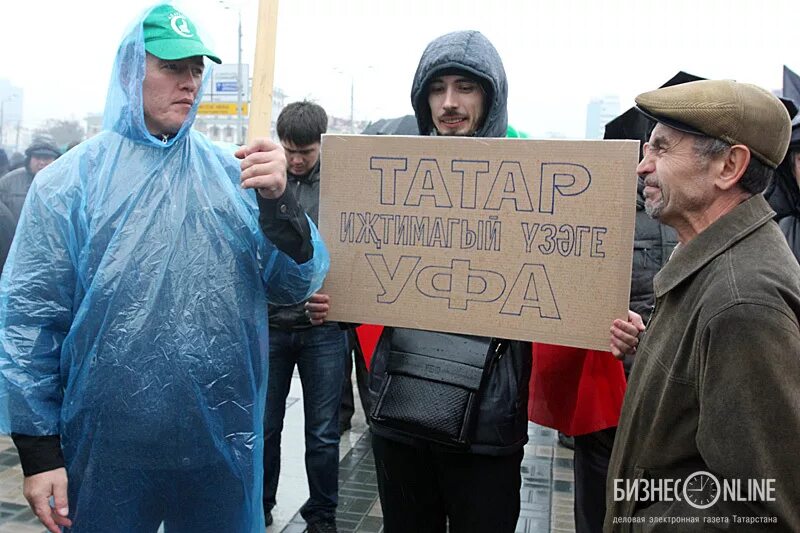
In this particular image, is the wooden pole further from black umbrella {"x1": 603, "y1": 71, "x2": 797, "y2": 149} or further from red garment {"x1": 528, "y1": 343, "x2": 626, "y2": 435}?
black umbrella {"x1": 603, "y1": 71, "x2": 797, "y2": 149}

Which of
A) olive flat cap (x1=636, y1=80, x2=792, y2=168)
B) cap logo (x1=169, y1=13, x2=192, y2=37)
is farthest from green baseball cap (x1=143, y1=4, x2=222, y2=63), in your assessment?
olive flat cap (x1=636, y1=80, x2=792, y2=168)

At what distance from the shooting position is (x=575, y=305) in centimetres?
200

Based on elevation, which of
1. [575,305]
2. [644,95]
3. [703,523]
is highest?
[644,95]

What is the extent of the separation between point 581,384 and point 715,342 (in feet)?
3.42

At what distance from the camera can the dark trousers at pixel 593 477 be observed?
243cm

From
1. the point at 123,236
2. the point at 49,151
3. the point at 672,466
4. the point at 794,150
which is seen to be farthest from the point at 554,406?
the point at 49,151

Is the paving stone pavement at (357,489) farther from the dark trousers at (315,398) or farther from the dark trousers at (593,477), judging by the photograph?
the dark trousers at (593,477)

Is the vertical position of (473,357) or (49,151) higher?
(49,151)

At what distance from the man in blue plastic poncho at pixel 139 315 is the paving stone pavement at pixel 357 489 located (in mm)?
1887

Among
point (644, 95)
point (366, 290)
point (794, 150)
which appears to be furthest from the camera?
point (794, 150)

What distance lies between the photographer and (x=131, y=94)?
185cm

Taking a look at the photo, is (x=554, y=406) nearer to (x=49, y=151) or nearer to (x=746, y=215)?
(x=746, y=215)

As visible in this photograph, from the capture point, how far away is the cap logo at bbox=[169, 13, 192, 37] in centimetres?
192

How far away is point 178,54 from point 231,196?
0.39 metres
